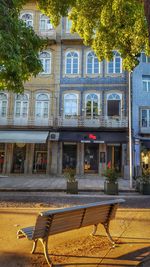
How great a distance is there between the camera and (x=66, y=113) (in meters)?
20.1

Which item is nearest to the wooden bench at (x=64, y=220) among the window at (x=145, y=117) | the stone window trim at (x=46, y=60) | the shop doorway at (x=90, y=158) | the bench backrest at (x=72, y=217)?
the bench backrest at (x=72, y=217)

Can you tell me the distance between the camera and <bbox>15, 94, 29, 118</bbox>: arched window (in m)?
20.4

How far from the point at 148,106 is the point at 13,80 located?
15574mm

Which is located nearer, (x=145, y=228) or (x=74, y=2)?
(x=145, y=228)

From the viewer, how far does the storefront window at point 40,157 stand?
19969 millimetres

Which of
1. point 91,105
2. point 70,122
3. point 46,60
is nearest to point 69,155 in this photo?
point 70,122

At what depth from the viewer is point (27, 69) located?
8.11 metres

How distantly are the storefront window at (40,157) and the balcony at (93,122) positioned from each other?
273 cm

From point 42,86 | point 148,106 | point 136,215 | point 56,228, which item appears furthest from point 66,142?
point 56,228

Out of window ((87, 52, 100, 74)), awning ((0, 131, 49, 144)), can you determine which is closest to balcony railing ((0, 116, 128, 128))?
awning ((0, 131, 49, 144))

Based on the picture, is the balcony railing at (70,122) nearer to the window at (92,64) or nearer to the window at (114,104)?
the window at (114,104)

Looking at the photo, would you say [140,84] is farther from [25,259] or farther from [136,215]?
[25,259]

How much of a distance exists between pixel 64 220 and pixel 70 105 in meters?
17.0

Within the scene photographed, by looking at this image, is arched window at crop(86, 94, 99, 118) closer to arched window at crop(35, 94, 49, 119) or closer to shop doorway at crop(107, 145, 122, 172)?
shop doorway at crop(107, 145, 122, 172)
